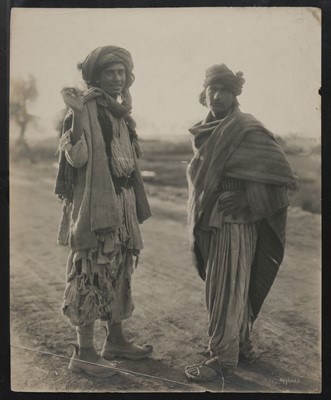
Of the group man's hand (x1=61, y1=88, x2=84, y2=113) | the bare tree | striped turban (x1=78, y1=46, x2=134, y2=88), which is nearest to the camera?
man's hand (x1=61, y1=88, x2=84, y2=113)

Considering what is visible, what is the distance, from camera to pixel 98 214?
3.75m

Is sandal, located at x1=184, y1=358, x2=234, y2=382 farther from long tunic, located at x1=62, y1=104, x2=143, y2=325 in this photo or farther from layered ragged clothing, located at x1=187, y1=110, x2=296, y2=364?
long tunic, located at x1=62, y1=104, x2=143, y2=325

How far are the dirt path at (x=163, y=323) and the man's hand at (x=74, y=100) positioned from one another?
0.50 metres

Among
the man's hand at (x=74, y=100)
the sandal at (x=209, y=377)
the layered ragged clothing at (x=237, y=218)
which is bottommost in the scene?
the sandal at (x=209, y=377)

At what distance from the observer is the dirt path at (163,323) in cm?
389

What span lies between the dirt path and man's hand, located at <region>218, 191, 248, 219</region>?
29 centimetres

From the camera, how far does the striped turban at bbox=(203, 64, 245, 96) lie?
12.6 ft

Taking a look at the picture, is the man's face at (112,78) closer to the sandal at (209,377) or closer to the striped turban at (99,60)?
the striped turban at (99,60)

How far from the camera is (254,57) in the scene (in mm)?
3914
